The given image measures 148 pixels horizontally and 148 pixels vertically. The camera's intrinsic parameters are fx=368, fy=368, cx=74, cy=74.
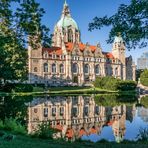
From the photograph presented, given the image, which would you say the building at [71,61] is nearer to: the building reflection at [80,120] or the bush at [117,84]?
the bush at [117,84]

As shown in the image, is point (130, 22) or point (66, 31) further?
point (66, 31)

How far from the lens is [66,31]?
13212 cm

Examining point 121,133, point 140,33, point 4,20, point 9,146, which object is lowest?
point 121,133

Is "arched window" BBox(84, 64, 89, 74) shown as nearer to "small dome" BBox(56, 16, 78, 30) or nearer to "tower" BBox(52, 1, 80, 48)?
"tower" BBox(52, 1, 80, 48)

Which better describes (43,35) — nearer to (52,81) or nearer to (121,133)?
(121,133)

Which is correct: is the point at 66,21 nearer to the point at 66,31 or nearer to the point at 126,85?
the point at 66,31

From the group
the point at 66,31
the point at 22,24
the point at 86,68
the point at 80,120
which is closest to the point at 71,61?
the point at 86,68

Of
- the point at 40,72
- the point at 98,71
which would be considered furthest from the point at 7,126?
the point at 98,71

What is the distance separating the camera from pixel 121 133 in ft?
70.5

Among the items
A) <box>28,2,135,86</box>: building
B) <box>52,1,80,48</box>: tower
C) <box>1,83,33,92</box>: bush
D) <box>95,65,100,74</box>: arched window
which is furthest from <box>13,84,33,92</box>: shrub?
<box>52,1,80,48</box>: tower

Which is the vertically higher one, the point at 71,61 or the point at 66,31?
the point at 66,31

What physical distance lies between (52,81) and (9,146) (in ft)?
332

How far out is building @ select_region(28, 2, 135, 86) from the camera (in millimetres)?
110062

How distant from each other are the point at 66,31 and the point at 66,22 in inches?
229
